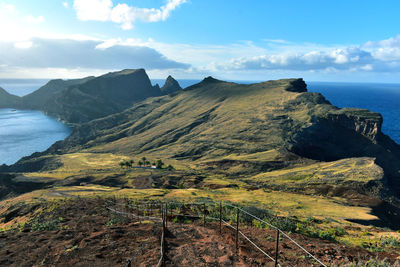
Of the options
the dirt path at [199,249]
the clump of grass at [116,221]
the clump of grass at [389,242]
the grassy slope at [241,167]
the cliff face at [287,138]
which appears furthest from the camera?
the cliff face at [287,138]

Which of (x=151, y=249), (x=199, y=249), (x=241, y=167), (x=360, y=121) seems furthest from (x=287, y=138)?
(x=151, y=249)

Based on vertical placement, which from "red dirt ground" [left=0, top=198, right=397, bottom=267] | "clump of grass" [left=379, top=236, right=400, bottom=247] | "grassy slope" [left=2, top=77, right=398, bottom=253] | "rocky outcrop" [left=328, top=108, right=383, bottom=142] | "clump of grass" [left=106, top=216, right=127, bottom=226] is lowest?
"grassy slope" [left=2, top=77, right=398, bottom=253]

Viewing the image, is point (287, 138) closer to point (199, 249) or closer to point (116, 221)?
point (116, 221)

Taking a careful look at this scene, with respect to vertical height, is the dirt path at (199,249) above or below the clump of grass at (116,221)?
above

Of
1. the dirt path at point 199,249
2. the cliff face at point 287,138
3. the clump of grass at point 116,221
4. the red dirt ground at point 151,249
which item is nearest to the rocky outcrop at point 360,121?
the cliff face at point 287,138

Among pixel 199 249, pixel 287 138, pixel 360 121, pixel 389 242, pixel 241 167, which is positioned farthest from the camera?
pixel 287 138

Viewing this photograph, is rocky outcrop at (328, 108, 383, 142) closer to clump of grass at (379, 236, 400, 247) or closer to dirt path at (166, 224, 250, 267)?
clump of grass at (379, 236, 400, 247)

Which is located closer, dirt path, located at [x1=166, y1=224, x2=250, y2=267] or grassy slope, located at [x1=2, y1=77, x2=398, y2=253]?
dirt path, located at [x1=166, y1=224, x2=250, y2=267]

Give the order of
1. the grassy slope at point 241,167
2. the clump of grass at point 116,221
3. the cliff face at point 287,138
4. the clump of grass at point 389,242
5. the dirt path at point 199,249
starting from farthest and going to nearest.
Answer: the cliff face at point 287,138
the grassy slope at point 241,167
the clump of grass at point 116,221
the clump of grass at point 389,242
the dirt path at point 199,249

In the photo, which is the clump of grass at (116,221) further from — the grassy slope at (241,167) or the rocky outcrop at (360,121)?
the rocky outcrop at (360,121)

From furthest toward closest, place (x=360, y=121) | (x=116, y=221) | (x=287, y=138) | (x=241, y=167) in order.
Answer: (x=287, y=138) → (x=360, y=121) → (x=241, y=167) → (x=116, y=221)

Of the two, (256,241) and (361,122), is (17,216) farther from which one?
(361,122)

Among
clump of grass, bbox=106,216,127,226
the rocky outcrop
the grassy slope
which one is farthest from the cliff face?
clump of grass, bbox=106,216,127,226

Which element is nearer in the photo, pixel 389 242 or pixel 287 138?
pixel 389 242
